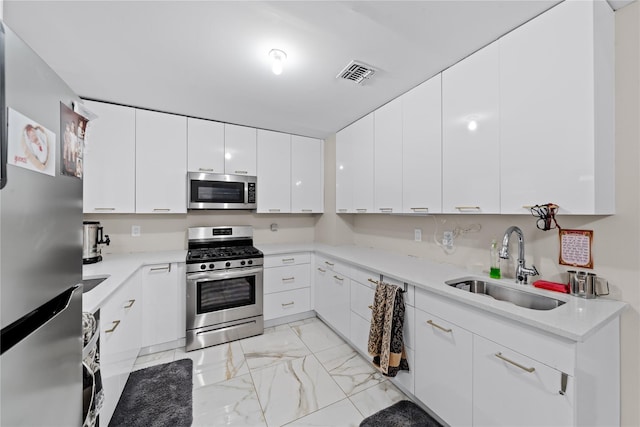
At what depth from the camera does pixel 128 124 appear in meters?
2.50

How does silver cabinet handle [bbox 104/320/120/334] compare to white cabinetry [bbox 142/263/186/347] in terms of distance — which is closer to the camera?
silver cabinet handle [bbox 104/320/120/334]

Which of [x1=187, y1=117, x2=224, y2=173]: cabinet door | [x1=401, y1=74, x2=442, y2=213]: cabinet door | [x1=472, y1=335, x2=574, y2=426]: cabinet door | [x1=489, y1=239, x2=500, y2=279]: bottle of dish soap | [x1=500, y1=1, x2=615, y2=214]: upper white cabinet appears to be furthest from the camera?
[x1=187, y1=117, x2=224, y2=173]: cabinet door

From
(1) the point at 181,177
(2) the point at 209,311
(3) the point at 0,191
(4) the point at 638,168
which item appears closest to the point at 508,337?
(4) the point at 638,168

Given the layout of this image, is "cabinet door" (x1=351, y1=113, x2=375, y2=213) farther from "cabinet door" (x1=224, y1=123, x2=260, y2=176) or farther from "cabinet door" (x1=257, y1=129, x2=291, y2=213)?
"cabinet door" (x1=224, y1=123, x2=260, y2=176)

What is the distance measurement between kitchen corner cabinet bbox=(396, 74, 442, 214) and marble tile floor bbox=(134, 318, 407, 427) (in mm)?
1485

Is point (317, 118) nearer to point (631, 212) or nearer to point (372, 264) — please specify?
point (372, 264)

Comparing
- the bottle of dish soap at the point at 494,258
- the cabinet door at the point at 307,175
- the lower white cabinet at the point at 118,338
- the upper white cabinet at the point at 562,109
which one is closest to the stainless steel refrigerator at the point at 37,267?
the lower white cabinet at the point at 118,338

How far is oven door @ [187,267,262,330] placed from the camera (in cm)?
246

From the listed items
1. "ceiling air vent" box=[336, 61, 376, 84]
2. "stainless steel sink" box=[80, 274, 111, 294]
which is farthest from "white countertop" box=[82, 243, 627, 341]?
"ceiling air vent" box=[336, 61, 376, 84]

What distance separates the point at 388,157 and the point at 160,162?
2377mm

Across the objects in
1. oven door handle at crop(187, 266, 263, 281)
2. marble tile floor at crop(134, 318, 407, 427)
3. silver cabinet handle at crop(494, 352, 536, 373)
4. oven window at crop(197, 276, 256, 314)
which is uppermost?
oven door handle at crop(187, 266, 263, 281)

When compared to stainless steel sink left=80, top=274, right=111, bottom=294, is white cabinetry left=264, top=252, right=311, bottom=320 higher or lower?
lower

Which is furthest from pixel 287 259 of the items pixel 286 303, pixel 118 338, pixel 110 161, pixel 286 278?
pixel 110 161

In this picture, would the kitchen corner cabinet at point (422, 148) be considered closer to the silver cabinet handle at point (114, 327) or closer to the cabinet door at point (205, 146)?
the cabinet door at point (205, 146)
